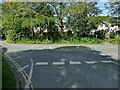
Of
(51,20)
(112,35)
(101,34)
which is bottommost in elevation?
(112,35)

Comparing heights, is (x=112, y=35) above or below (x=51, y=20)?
below

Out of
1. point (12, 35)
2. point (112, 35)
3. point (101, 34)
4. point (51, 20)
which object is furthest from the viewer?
point (101, 34)

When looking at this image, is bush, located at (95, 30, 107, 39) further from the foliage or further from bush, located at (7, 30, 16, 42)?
bush, located at (7, 30, 16, 42)

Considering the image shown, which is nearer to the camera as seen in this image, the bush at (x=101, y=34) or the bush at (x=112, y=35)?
the bush at (x=112, y=35)

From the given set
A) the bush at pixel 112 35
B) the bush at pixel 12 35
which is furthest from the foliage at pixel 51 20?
the bush at pixel 112 35

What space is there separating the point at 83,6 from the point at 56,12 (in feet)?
15.8

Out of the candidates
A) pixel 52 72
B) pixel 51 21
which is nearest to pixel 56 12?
pixel 51 21

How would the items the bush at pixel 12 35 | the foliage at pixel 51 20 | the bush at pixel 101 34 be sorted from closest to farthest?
1. the foliage at pixel 51 20
2. the bush at pixel 12 35
3. the bush at pixel 101 34

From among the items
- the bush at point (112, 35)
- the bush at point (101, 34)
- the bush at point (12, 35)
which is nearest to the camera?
the bush at point (112, 35)

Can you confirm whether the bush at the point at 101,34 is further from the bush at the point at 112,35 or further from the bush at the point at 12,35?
the bush at the point at 12,35

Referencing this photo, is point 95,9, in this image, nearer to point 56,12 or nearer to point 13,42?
point 56,12

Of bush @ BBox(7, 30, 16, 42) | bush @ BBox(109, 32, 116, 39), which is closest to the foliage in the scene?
bush @ BBox(7, 30, 16, 42)

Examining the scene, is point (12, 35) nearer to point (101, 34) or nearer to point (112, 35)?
point (101, 34)

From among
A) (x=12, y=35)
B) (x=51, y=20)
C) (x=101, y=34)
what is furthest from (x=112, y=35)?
(x=12, y=35)
